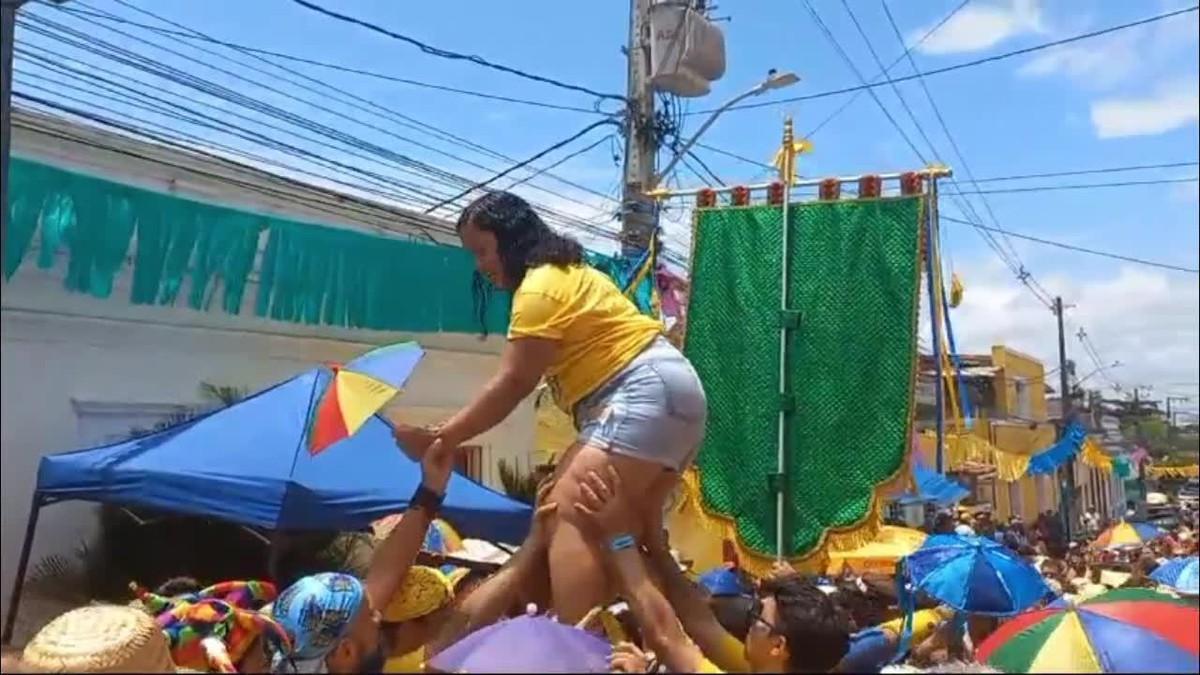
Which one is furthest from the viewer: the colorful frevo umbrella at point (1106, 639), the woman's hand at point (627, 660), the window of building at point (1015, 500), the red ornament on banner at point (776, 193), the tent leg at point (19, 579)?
A: the window of building at point (1015, 500)

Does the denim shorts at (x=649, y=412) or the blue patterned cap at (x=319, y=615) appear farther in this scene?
the denim shorts at (x=649, y=412)

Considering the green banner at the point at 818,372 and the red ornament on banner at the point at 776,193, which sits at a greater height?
the red ornament on banner at the point at 776,193

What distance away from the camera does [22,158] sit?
15.7ft

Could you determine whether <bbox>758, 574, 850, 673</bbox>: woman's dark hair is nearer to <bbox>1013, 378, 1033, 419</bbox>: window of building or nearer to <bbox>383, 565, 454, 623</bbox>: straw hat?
<bbox>383, 565, 454, 623</bbox>: straw hat

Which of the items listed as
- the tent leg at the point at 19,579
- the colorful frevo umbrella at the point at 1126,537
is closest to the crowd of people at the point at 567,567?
the tent leg at the point at 19,579

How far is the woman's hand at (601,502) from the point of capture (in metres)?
2.96

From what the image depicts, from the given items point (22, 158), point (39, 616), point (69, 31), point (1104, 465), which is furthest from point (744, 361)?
point (1104, 465)

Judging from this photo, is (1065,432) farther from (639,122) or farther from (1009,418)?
(639,122)

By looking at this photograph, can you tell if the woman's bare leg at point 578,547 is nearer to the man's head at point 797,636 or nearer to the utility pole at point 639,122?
the man's head at point 797,636

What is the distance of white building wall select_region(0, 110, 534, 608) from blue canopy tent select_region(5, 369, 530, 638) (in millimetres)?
182

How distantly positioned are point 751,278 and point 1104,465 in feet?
80.6

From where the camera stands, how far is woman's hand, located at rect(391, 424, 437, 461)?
9.98 feet

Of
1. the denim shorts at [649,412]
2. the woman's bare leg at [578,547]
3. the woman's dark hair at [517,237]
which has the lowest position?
the woman's bare leg at [578,547]

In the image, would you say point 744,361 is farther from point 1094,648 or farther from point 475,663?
point 475,663
